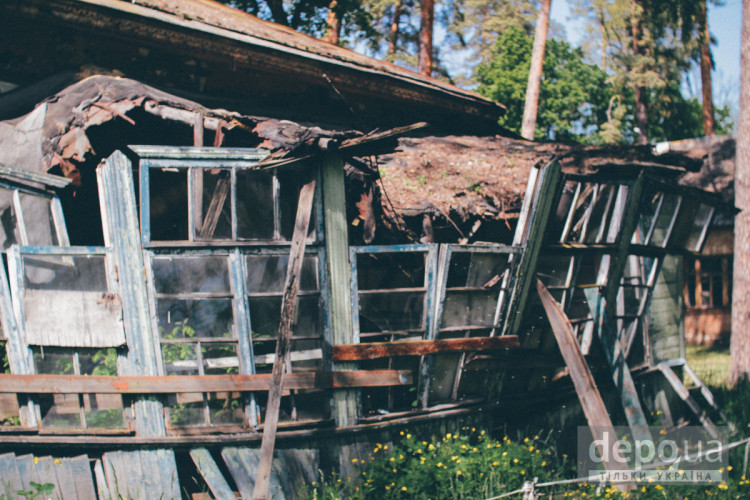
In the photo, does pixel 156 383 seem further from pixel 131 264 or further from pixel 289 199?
pixel 289 199

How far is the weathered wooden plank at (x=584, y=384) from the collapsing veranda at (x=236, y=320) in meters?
0.03

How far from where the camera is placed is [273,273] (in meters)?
5.07

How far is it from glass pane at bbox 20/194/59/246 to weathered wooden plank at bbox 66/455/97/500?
1.75m

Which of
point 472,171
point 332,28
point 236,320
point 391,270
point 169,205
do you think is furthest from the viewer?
point 332,28

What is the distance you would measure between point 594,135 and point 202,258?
26673 mm

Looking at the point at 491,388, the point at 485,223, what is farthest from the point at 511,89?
the point at 491,388

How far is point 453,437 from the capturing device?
5820 mm

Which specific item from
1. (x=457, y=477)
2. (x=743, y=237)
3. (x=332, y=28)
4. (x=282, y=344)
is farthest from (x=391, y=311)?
(x=332, y=28)

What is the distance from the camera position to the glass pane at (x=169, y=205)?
5.27 meters

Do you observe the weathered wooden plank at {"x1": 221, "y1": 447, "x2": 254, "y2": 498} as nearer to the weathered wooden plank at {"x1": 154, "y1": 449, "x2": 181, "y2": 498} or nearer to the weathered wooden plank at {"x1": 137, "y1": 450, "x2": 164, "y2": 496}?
the weathered wooden plank at {"x1": 154, "y1": 449, "x2": 181, "y2": 498}

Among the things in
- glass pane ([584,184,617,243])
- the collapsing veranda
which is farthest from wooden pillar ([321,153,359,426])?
glass pane ([584,184,617,243])

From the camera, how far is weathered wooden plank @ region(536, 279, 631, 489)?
5.14 m

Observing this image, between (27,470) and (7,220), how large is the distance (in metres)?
1.97

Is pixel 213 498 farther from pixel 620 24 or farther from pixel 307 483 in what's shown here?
pixel 620 24
